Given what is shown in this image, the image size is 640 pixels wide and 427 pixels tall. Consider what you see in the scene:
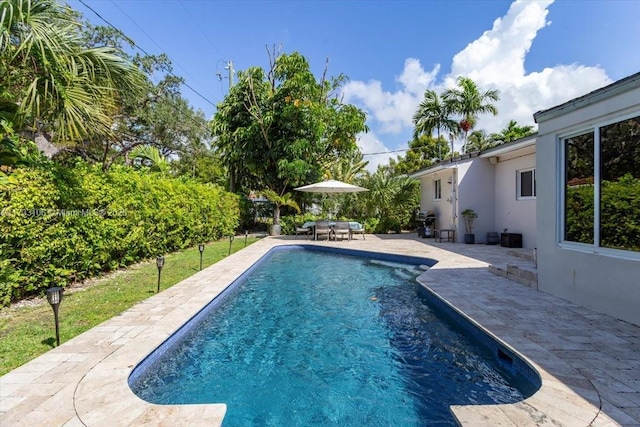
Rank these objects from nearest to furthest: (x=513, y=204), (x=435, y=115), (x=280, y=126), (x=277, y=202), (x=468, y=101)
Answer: (x=513, y=204) → (x=277, y=202) → (x=280, y=126) → (x=468, y=101) → (x=435, y=115)

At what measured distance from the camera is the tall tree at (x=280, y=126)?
753 inches

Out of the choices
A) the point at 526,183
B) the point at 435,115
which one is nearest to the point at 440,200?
the point at 526,183

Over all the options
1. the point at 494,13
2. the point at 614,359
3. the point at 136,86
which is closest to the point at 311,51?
the point at 494,13

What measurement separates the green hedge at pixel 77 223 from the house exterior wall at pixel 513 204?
42.0 feet

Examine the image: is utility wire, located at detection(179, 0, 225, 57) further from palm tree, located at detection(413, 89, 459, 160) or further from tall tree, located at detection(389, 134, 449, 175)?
tall tree, located at detection(389, 134, 449, 175)

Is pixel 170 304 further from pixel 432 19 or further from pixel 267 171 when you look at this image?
pixel 432 19

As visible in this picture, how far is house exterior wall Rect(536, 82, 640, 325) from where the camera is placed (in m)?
4.92

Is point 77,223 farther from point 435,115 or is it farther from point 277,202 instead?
point 435,115

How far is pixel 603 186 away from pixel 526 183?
27.4 feet

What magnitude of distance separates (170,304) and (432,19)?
17.9 m

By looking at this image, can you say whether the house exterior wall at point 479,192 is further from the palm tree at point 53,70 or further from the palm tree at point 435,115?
the palm tree at point 435,115

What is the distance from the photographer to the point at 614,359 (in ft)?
12.6

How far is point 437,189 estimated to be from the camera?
18.6 m

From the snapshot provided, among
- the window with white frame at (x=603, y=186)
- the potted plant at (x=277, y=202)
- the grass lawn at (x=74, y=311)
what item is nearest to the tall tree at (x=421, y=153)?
the potted plant at (x=277, y=202)
